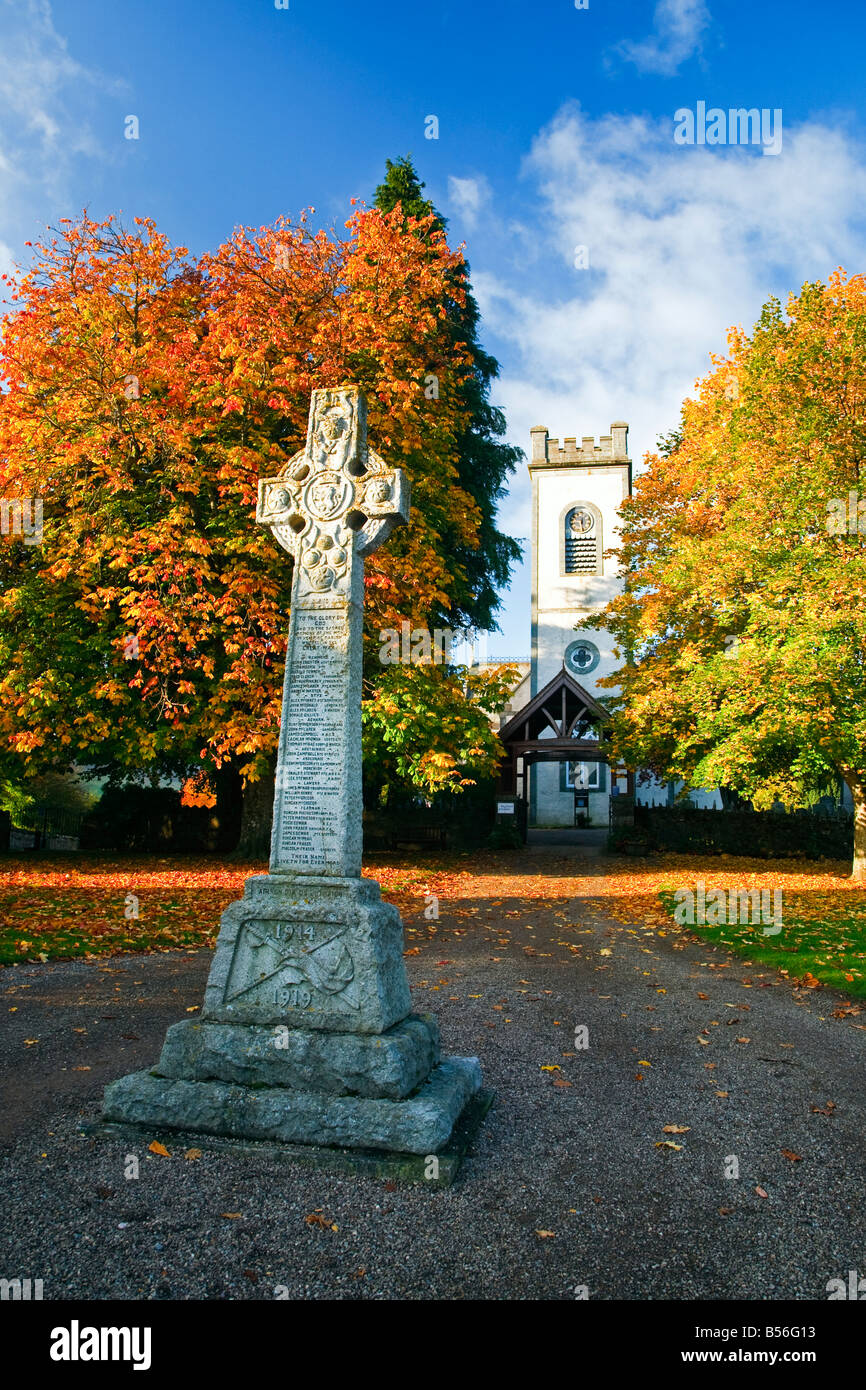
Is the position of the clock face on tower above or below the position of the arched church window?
below

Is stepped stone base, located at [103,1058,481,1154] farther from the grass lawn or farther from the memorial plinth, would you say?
the grass lawn

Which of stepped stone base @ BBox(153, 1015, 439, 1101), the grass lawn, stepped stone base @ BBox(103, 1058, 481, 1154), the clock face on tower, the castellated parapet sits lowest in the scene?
the grass lawn

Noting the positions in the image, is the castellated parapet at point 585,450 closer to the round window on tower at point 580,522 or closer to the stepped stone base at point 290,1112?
the round window on tower at point 580,522

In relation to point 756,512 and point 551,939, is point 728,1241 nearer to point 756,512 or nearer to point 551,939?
point 551,939

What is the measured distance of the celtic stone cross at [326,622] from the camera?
14.7ft

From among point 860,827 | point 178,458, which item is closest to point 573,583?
point 860,827

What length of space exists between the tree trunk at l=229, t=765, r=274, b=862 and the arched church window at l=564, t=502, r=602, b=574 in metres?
22.2

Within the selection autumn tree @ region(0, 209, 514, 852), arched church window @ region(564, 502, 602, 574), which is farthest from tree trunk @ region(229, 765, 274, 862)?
arched church window @ region(564, 502, 602, 574)

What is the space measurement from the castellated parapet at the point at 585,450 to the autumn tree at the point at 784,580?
18603 millimetres

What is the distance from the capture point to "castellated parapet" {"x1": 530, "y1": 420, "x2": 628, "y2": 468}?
115 ft

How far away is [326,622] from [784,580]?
34.1 ft

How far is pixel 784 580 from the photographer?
12.8 m

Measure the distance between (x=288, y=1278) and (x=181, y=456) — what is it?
1201 cm

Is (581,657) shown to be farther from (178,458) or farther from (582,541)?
(178,458)
